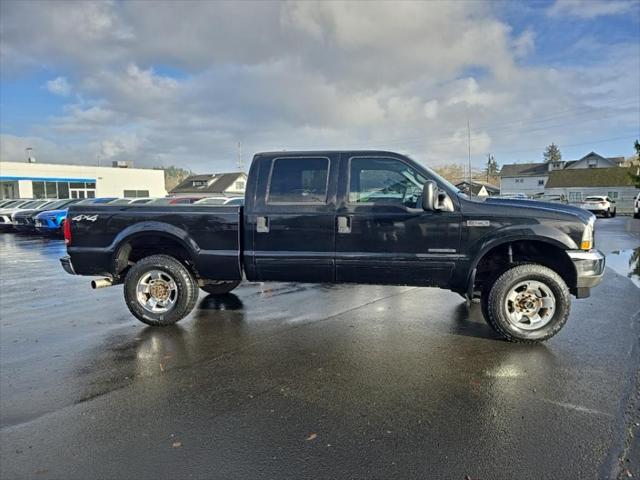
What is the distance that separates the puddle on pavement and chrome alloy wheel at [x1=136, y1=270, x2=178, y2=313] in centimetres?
783

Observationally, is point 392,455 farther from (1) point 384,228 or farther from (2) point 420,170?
(2) point 420,170

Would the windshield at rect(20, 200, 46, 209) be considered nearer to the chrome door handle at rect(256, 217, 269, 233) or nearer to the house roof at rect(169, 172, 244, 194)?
the chrome door handle at rect(256, 217, 269, 233)

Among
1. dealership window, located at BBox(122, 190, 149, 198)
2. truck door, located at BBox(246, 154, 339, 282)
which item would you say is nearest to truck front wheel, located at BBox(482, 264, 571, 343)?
truck door, located at BBox(246, 154, 339, 282)

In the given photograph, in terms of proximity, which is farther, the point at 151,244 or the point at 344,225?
the point at 151,244

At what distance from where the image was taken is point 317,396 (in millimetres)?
3643

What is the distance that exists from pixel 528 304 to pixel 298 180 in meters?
3.00

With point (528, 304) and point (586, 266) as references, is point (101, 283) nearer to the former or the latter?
point (528, 304)

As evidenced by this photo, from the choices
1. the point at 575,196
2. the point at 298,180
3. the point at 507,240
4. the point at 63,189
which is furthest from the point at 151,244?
the point at 575,196

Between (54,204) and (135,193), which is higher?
(135,193)

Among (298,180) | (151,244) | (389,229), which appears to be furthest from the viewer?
(151,244)

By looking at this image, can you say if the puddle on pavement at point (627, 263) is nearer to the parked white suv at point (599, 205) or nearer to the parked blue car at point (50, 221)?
the parked blue car at point (50, 221)

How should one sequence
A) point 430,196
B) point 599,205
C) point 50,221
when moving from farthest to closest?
point 599,205
point 50,221
point 430,196

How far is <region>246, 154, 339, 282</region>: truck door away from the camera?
5.21 metres

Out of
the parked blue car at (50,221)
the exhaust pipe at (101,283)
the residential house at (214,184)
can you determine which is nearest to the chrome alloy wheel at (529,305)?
the exhaust pipe at (101,283)
